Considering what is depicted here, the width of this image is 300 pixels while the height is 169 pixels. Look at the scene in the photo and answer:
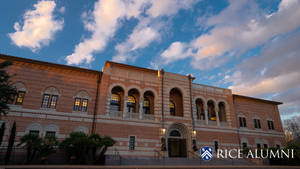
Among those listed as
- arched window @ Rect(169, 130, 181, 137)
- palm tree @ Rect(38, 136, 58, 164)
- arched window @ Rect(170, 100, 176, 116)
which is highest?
arched window @ Rect(170, 100, 176, 116)

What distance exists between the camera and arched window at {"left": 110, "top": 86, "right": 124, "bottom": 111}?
21547 millimetres

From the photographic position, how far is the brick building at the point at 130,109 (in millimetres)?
17641

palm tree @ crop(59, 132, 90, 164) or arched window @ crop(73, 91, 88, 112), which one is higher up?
arched window @ crop(73, 91, 88, 112)

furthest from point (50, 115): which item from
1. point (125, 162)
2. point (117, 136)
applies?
Answer: point (125, 162)

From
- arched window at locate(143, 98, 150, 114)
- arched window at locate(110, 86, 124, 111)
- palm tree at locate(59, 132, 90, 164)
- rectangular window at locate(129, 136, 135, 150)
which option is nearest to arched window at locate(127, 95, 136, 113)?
arched window at locate(110, 86, 124, 111)

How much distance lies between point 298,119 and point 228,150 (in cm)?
4798

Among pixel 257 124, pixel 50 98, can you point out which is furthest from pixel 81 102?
pixel 257 124

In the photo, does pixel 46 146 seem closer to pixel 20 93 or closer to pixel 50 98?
pixel 50 98

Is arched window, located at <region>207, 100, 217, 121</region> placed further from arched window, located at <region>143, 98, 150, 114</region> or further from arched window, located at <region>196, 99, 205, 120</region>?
arched window, located at <region>143, 98, 150, 114</region>

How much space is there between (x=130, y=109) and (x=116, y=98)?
6.93 ft

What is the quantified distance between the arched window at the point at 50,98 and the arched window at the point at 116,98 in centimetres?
586

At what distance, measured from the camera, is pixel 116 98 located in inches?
869

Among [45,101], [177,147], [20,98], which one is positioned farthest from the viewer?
[177,147]

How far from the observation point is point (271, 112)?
104 ft
